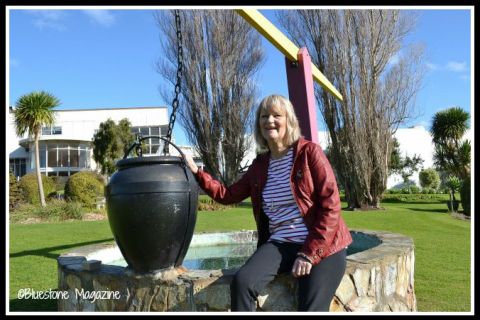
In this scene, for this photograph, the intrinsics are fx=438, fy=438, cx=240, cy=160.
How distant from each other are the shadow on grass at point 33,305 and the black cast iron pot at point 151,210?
79.5 inches

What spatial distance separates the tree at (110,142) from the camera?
95.8 feet

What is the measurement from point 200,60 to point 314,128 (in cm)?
1663

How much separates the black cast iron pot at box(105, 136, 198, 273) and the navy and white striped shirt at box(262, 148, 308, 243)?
21.5 inches

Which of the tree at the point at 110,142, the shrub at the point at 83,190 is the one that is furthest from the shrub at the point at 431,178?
the shrub at the point at 83,190

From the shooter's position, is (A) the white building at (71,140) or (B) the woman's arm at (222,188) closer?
(B) the woman's arm at (222,188)

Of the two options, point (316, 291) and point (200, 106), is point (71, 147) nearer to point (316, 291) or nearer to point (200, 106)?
point (200, 106)

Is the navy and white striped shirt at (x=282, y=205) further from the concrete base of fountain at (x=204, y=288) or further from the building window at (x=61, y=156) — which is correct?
the building window at (x=61, y=156)

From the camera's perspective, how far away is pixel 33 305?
4641 millimetres

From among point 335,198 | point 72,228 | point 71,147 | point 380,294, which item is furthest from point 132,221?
point 71,147

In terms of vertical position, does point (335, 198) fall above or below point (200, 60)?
below

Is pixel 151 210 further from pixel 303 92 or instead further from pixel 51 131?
pixel 51 131

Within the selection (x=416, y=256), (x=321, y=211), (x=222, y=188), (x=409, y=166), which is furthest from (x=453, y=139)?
(x=321, y=211)

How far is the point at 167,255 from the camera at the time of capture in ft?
9.69

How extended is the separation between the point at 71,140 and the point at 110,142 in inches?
367
